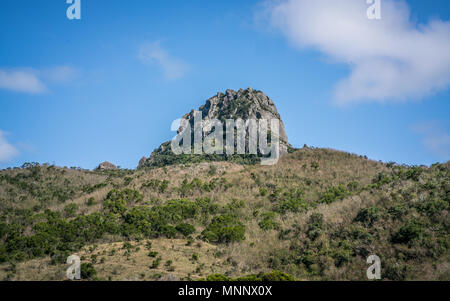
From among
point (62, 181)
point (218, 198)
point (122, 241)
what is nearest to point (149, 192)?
point (218, 198)

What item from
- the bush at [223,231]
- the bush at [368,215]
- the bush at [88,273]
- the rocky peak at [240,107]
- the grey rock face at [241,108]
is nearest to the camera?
the bush at [88,273]

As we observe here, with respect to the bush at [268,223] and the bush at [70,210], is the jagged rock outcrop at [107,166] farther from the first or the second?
the bush at [268,223]

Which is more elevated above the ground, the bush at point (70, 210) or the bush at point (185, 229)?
the bush at point (70, 210)

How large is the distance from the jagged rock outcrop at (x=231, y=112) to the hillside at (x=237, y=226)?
124 feet

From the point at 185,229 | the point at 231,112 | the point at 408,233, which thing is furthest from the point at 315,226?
the point at 231,112

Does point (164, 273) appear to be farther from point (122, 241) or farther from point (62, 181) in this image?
point (62, 181)

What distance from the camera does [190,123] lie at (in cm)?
12056

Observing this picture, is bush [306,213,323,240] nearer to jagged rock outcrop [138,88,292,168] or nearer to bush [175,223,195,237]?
bush [175,223,195,237]

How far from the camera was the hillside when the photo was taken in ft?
87.7

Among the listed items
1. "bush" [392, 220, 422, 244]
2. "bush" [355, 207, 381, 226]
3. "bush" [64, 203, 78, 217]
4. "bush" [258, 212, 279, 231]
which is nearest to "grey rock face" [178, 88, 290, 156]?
"bush" [258, 212, 279, 231]

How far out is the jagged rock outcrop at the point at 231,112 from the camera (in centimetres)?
9632

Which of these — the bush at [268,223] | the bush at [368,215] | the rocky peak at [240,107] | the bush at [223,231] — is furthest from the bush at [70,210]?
the rocky peak at [240,107]

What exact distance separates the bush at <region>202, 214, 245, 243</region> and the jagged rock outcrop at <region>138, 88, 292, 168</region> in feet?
165

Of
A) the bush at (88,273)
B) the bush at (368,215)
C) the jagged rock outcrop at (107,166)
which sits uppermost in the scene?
the jagged rock outcrop at (107,166)
